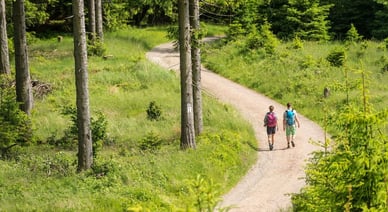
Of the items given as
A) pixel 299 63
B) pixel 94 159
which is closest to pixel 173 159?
pixel 94 159

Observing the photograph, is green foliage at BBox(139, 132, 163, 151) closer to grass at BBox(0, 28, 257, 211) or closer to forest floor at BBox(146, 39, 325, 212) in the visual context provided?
grass at BBox(0, 28, 257, 211)

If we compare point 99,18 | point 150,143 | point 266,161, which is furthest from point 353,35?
point 150,143

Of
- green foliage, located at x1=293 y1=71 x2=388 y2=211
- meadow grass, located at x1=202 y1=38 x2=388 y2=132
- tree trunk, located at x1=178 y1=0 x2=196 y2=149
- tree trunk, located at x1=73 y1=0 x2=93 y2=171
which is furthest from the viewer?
meadow grass, located at x1=202 y1=38 x2=388 y2=132

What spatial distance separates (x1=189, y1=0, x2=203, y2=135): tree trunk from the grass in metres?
0.68

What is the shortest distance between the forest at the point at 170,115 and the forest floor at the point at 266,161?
19.7 inches

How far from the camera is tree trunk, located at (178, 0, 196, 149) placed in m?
16.3

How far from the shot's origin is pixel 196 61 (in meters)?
18.2

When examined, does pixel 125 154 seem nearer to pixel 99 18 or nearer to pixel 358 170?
pixel 358 170

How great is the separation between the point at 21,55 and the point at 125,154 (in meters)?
6.28

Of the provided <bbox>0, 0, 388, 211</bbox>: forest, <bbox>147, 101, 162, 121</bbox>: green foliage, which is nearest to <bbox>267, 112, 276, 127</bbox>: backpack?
<bbox>0, 0, 388, 211</bbox>: forest

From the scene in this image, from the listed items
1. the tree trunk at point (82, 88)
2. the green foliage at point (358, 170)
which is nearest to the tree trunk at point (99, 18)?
the tree trunk at point (82, 88)

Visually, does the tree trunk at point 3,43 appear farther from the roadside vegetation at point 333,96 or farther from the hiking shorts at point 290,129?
the hiking shorts at point 290,129

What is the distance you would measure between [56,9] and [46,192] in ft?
114

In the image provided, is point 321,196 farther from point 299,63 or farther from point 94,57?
point 94,57
